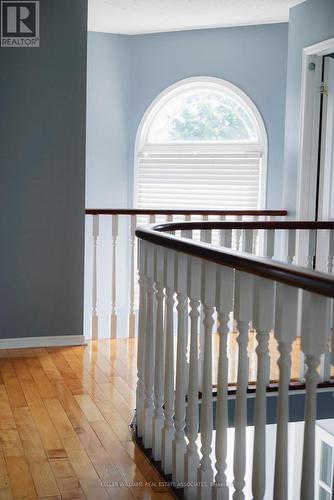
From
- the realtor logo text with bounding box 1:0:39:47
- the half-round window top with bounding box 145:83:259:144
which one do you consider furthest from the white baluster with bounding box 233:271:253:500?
the half-round window top with bounding box 145:83:259:144

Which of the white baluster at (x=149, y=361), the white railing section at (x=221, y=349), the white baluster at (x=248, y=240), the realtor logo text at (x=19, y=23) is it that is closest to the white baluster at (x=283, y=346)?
the white railing section at (x=221, y=349)

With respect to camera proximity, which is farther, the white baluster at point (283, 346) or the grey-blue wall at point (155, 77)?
the grey-blue wall at point (155, 77)

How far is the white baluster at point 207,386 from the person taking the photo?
2.38 metres

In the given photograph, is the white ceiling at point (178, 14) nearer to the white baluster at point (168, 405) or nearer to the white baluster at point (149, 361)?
the white baluster at point (149, 361)

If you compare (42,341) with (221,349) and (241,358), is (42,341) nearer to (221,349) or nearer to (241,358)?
(221,349)

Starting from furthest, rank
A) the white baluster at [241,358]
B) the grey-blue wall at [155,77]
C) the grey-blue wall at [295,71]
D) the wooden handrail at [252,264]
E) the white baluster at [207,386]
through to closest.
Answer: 1. the grey-blue wall at [155,77]
2. the grey-blue wall at [295,71]
3. the white baluster at [207,386]
4. the white baluster at [241,358]
5. the wooden handrail at [252,264]

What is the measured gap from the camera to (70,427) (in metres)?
3.35

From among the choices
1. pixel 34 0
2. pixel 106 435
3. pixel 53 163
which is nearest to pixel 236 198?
pixel 53 163

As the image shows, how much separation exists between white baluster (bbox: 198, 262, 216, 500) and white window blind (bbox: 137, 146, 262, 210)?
4317 mm

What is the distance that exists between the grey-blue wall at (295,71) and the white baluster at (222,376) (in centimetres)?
355

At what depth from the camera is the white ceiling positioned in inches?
217

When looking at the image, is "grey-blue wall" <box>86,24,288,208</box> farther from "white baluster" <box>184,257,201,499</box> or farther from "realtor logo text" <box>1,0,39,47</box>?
"white baluster" <box>184,257,201,499</box>

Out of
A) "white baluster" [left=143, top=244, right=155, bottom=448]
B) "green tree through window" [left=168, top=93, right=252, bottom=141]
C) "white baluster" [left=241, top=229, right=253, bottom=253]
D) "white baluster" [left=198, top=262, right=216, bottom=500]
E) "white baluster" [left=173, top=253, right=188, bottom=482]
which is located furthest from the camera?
"green tree through window" [left=168, top=93, right=252, bottom=141]

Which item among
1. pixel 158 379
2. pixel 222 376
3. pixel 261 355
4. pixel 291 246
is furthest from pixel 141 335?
pixel 291 246
